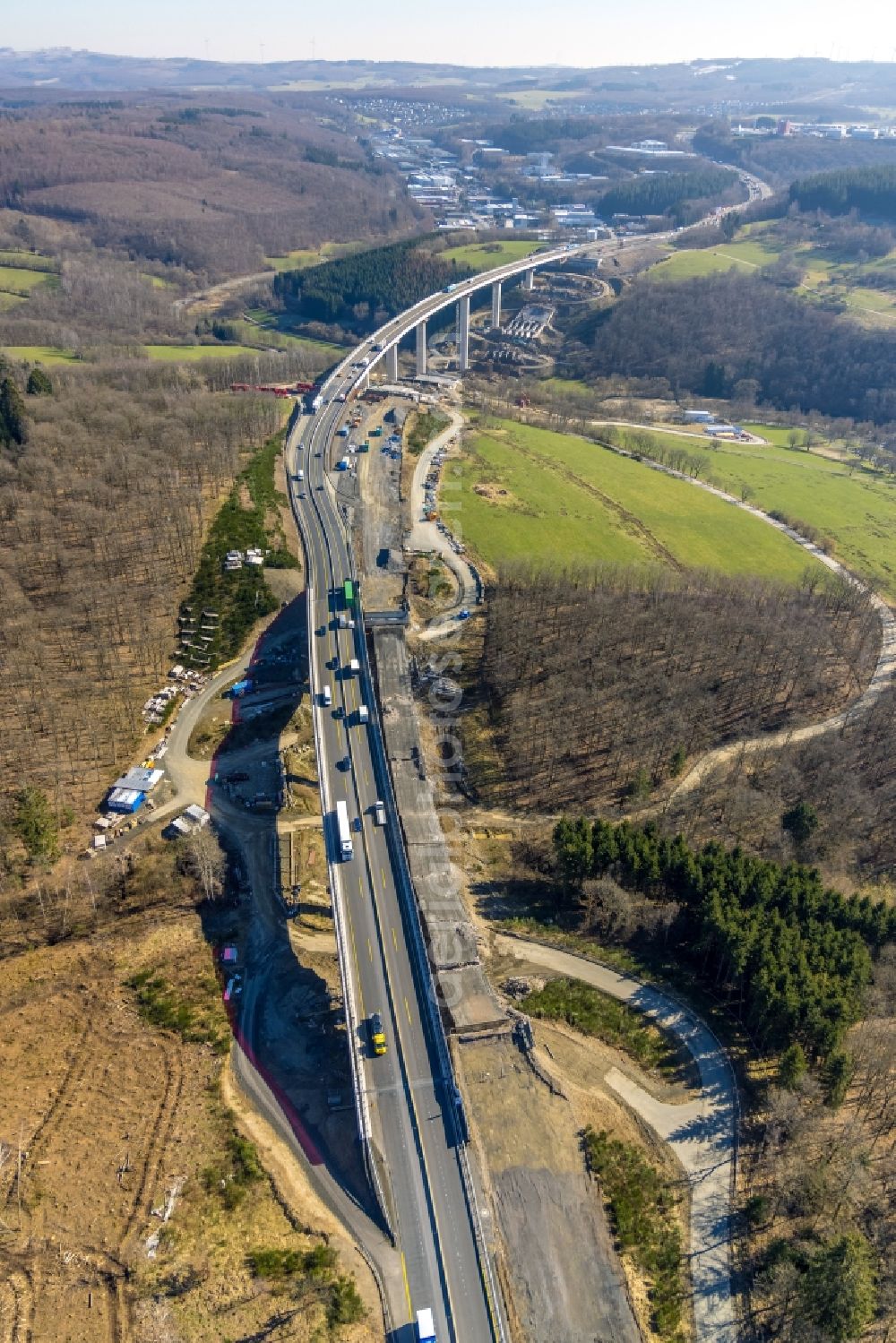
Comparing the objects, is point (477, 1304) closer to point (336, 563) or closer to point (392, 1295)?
point (392, 1295)

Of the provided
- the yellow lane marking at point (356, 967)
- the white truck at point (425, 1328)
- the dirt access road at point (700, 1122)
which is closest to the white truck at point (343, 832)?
the yellow lane marking at point (356, 967)

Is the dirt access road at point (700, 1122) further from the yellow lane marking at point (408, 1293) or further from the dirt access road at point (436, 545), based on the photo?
the dirt access road at point (436, 545)

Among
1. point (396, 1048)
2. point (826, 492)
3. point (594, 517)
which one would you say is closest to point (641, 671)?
point (594, 517)

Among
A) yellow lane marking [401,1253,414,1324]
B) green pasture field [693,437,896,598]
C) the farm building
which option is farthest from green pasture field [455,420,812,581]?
yellow lane marking [401,1253,414,1324]

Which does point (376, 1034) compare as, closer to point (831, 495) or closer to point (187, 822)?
point (187, 822)

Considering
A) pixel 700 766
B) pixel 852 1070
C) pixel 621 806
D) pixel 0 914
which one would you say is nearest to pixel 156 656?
pixel 0 914
